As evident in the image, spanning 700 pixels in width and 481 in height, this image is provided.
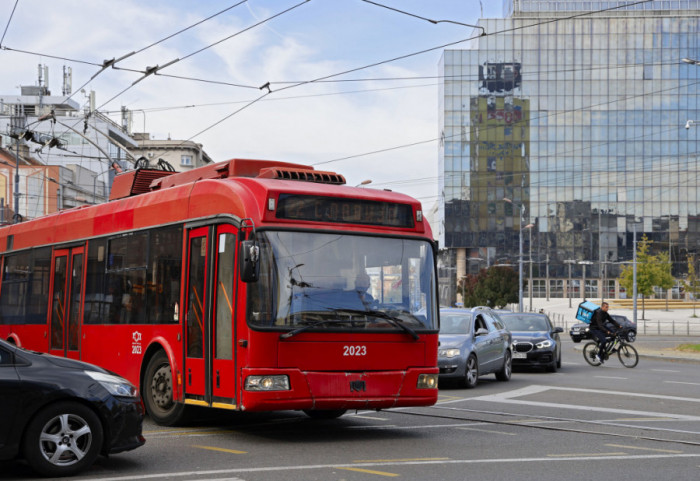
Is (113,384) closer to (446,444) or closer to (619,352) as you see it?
(446,444)

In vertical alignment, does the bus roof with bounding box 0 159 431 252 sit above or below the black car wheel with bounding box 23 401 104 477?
above

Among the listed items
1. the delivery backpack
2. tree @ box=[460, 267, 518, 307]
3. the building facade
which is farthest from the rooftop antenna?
the delivery backpack

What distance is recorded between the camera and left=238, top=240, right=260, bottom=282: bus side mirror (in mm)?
9922

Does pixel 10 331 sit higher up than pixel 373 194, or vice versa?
pixel 373 194

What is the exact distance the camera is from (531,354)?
2462 centimetres

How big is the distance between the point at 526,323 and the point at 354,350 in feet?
52.8

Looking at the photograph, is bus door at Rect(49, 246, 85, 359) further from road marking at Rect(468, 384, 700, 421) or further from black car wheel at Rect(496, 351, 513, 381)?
black car wheel at Rect(496, 351, 513, 381)

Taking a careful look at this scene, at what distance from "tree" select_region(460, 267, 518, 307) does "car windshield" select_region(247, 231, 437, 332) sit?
8237cm

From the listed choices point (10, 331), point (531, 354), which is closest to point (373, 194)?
point (10, 331)

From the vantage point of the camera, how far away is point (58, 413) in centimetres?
811

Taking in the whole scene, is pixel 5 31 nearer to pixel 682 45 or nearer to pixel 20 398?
pixel 20 398

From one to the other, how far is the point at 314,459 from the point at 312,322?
5.49 ft

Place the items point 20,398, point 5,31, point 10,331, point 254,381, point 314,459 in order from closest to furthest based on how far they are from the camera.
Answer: point 20,398, point 314,459, point 254,381, point 10,331, point 5,31

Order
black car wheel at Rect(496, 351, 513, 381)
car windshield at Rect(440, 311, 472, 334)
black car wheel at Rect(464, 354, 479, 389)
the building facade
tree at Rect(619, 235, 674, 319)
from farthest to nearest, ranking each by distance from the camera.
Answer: tree at Rect(619, 235, 674, 319) → the building facade → black car wheel at Rect(496, 351, 513, 381) → car windshield at Rect(440, 311, 472, 334) → black car wheel at Rect(464, 354, 479, 389)
